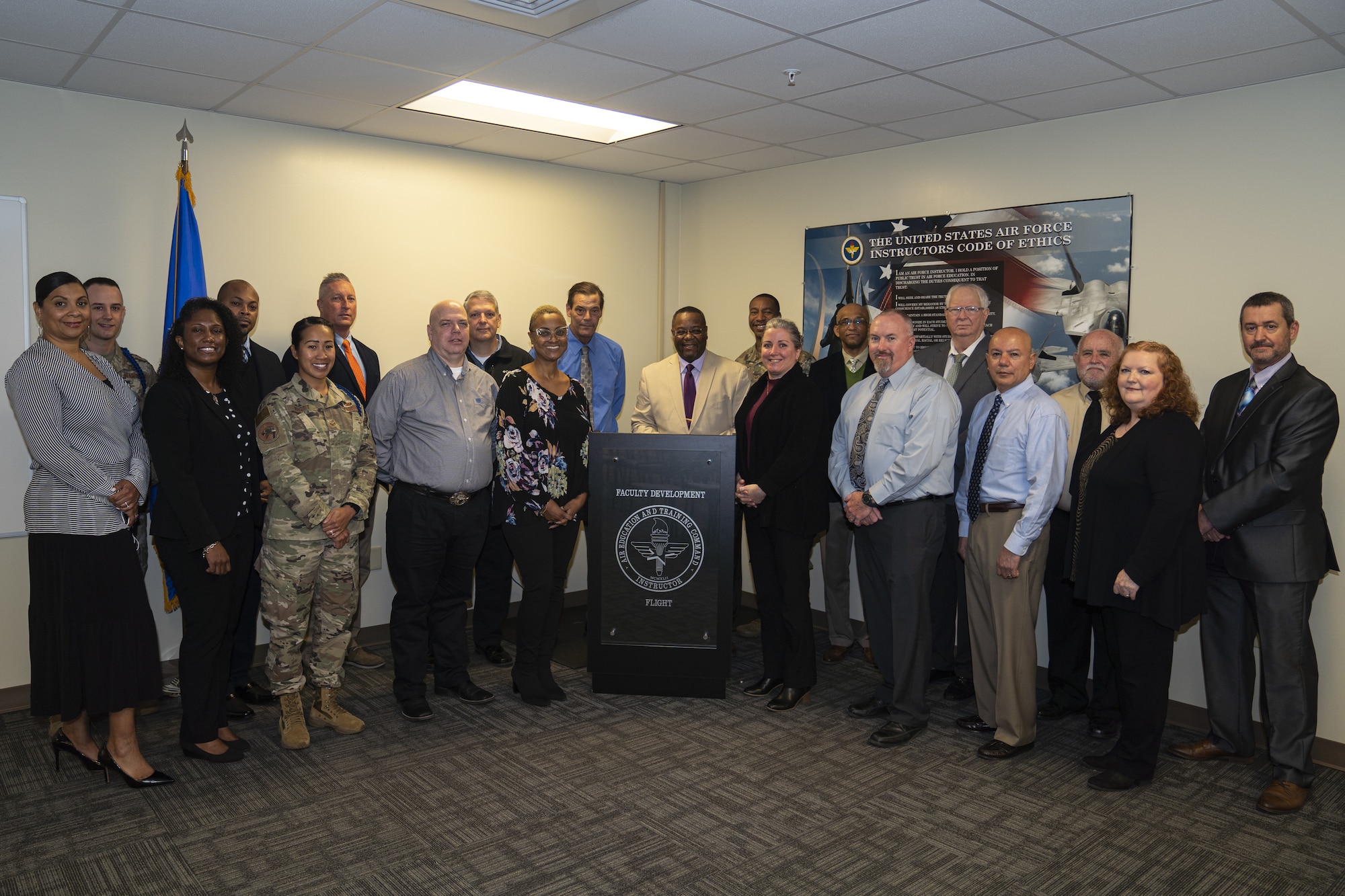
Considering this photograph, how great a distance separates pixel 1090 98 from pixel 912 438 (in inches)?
79.0

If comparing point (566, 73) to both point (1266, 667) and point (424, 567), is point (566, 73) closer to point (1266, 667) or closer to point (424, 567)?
point (424, 567)

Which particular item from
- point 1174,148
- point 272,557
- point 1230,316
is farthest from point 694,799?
point 1174,148

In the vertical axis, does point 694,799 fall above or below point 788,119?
below

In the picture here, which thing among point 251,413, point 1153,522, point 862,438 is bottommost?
point 1153,522

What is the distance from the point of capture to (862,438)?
4152 mm

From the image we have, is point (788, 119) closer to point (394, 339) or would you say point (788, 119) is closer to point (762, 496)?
point (762, 496)

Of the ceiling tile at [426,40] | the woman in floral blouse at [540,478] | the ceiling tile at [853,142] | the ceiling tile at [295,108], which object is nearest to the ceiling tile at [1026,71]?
the ceiling tile at [853,142]

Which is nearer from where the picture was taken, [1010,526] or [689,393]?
[1010,526]

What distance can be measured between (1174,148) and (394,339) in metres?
4.45

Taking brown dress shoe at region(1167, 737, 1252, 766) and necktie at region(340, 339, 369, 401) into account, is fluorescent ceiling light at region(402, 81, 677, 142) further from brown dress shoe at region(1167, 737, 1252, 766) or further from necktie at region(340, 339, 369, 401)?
brown dress shoe at region(1167, 737, 1252, 766)

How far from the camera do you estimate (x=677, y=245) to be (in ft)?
23.4

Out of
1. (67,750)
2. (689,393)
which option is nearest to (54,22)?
(67,750)

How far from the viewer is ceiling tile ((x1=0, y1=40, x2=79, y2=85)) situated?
3.82m

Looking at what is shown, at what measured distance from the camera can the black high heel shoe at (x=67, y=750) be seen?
3566 millimetres
